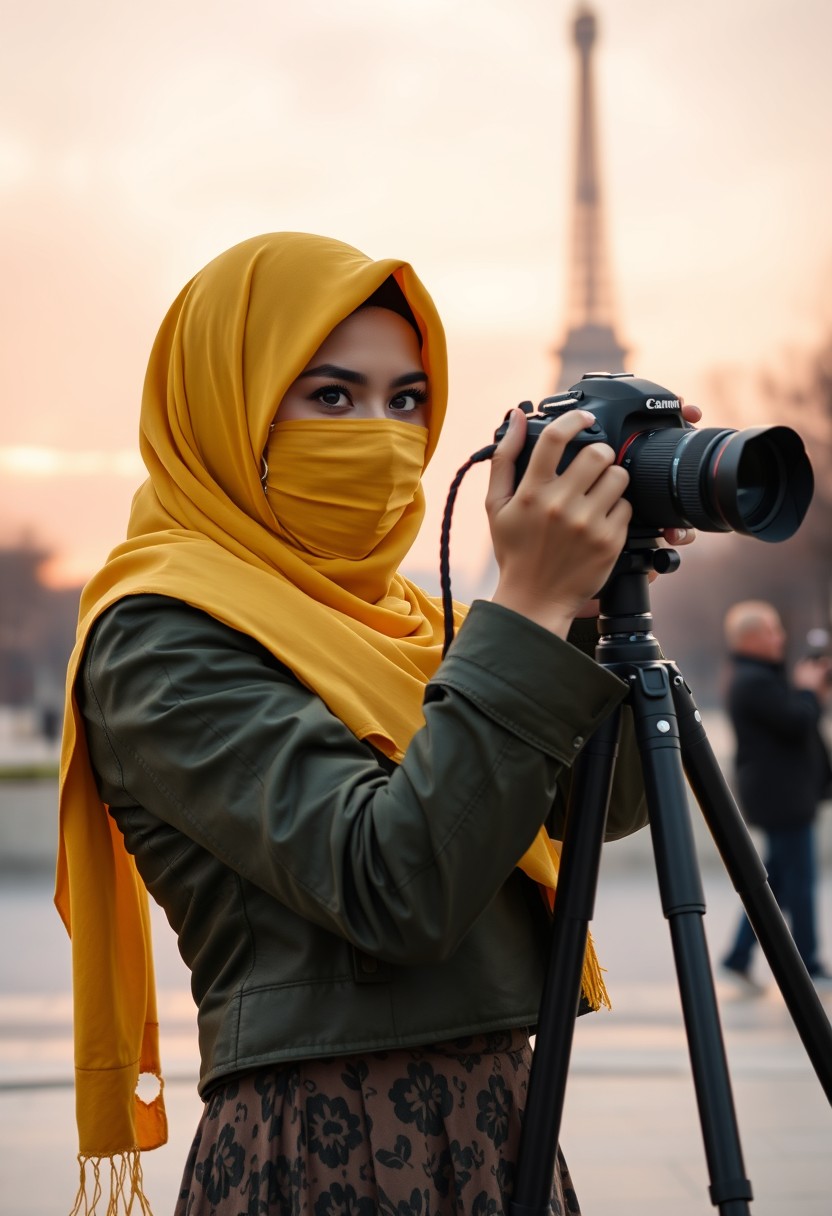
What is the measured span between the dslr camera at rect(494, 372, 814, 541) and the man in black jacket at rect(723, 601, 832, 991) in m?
6.14

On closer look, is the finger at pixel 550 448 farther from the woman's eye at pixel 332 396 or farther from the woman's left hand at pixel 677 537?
the woman's eye at pixel 332 396

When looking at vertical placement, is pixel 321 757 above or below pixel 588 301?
below

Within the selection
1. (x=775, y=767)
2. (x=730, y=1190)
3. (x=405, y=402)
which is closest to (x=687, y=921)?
(x=730, y=1190)

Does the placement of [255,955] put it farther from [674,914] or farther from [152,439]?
[152,439]

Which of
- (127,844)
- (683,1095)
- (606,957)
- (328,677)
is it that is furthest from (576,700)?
(606,957)

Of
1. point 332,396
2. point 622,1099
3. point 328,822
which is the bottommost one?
point 622,1099

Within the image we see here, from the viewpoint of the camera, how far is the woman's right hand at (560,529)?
4.80 ft

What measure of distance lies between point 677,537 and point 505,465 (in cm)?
28

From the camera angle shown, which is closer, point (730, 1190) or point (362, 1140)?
point (730, 1190)

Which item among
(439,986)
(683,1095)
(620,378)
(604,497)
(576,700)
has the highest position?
(620,378)

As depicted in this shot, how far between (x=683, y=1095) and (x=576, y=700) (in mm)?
4612

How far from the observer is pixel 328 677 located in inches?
63.7

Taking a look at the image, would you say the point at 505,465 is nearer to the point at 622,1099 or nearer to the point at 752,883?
the point at 752,883

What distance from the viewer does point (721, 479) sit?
4.84 feet
